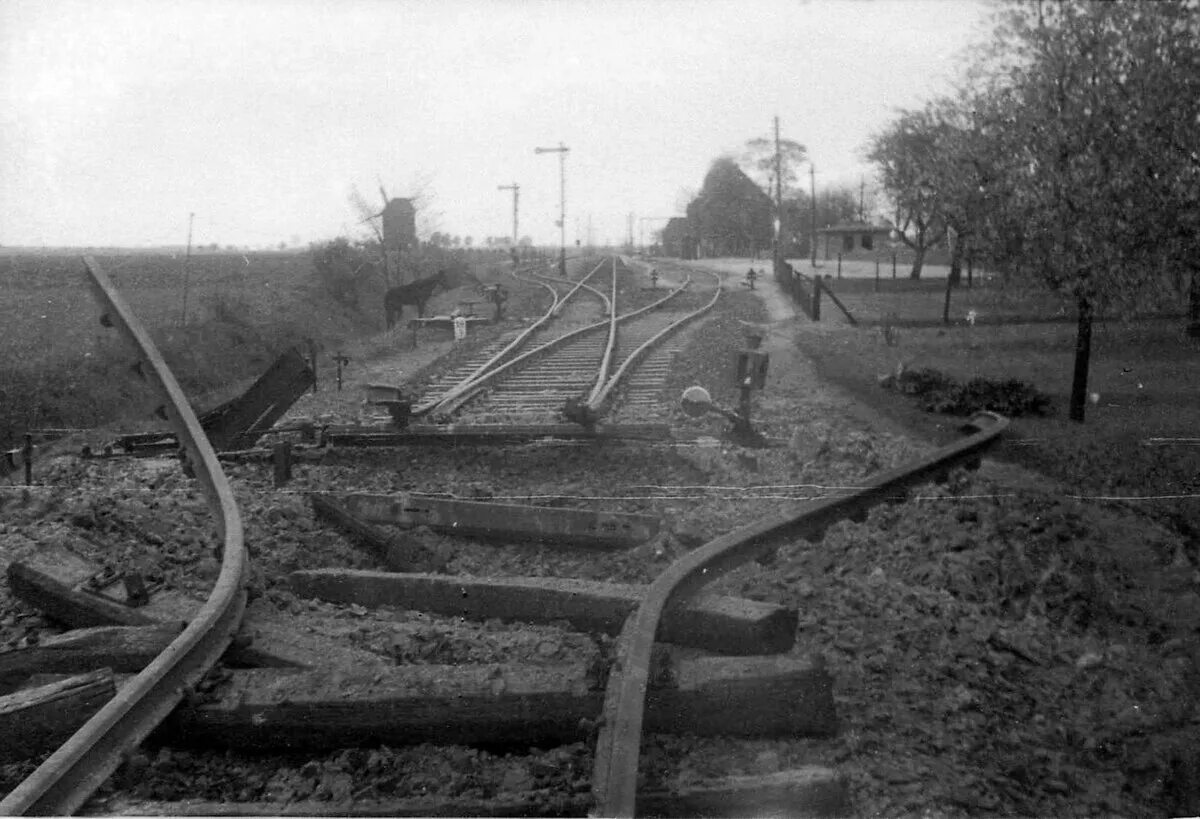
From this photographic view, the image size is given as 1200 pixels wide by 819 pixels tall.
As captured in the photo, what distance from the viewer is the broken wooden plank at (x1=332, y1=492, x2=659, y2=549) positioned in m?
4.27

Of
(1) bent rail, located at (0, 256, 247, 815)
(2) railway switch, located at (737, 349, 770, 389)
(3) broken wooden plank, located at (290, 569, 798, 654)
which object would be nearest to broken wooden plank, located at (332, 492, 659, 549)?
(3) broken wooden plank, located at (290, 569, 798, 654)

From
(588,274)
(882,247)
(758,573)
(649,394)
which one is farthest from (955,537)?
(882,247)

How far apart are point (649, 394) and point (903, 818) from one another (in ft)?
12.7

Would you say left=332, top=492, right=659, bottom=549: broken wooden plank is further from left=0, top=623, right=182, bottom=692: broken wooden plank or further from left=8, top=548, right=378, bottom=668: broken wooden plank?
left=0, top=623, right=182, bottom=692: broken wooden plank

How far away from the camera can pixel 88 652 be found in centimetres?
303

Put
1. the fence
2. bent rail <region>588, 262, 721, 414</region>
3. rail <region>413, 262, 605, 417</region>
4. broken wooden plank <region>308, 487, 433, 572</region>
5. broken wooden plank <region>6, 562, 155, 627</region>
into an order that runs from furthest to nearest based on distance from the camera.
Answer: the fence < rail <region>413, 262, 605, 417</region> < bent rail <region>588, 262, 721, 414</region> < broken wooden plank <region>308, 487, 433, 572</region> < broken wooden plank <region>6, 562, 155, 627</region>

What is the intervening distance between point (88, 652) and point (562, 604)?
5.45 ft

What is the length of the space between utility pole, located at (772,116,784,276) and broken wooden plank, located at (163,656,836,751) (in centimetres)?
290

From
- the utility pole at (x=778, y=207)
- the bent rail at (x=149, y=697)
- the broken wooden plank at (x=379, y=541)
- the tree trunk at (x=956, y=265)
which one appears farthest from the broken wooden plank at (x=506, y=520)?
the tree trunk at (x=956, y=265)

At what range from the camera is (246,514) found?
4.52 metres

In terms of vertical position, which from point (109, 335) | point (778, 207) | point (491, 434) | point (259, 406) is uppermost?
point (778, 207)

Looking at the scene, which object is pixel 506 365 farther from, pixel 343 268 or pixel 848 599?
pixel 848 599

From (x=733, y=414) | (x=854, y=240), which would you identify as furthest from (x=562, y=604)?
(x=854, y=240)

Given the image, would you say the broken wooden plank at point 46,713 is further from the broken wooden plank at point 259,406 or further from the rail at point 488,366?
the rail at point 488,366
